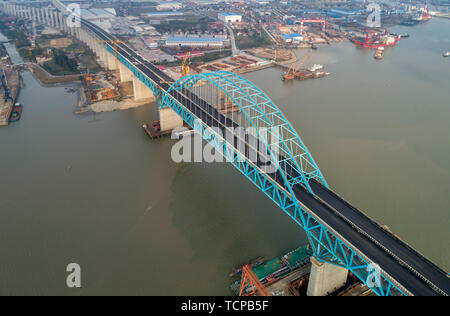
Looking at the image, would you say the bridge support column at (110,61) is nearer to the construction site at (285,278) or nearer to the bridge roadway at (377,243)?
the bridge roadway at (377,243)

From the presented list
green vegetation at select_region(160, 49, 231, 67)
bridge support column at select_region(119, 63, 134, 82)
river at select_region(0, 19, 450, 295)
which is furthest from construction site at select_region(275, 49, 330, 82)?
bridge support column at select_region(119, 63, 134, 82)

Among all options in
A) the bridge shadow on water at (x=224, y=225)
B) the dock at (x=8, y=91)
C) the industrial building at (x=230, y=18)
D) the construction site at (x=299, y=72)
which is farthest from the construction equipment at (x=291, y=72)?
the industrial building at (x=230, y=18)

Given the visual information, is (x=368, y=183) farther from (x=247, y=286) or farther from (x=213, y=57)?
(x=213, y=57)

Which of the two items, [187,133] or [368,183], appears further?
[187,133]

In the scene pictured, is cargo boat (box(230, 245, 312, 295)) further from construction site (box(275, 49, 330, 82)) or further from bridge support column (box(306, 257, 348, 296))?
construction site (box(275, 49, 330, 82))

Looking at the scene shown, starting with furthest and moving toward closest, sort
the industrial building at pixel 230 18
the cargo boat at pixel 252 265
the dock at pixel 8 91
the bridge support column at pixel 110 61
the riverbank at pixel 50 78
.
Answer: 1. the industrial building at pixel 230 18
2. the bridge support column at pixel 110 61
3. the riverbank at pixel 50 78
4. the dock at pixel 8 91
5. the cargo boat at pixel 252 265

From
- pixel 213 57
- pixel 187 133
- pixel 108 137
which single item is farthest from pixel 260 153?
pixel 213 57

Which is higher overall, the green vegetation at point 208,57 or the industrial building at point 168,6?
the industrial building at point 168,6
